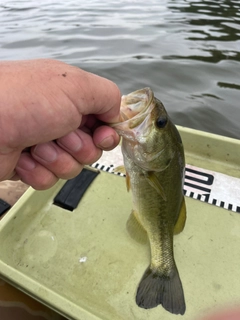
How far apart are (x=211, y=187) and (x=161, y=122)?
1136 mm

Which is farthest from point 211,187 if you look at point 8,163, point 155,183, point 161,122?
point 8,163

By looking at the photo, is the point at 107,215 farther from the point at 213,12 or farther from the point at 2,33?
the point at 213,12

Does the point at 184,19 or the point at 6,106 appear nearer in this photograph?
the point at 6,106

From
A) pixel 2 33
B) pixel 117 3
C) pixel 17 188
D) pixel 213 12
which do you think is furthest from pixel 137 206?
pixel 117 3

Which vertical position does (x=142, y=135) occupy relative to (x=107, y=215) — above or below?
above

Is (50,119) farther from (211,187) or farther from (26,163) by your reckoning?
(211,187)

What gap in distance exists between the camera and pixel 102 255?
208 cm

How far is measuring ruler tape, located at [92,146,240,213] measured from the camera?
242cm

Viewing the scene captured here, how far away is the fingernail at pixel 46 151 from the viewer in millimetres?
1452

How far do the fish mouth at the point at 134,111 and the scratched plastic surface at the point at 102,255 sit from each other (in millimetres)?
909

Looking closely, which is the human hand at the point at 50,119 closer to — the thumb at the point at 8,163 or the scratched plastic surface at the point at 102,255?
the thumb at the point at 8,163

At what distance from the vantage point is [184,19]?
26.2 ft

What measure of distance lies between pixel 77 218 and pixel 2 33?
6.84m

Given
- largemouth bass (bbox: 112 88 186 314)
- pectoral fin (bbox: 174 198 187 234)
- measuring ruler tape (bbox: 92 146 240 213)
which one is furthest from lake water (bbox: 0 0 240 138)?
largemouth bass (bbox: 112 88 186 314)
